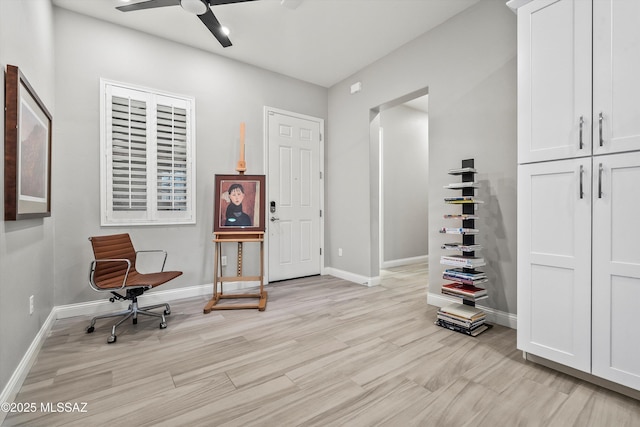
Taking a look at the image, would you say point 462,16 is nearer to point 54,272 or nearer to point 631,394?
point 631,394

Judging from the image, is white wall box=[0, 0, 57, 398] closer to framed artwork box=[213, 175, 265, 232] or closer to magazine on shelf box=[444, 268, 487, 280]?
framed artwork box=[213, 175, 265, 232]

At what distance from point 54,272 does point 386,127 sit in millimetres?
5396

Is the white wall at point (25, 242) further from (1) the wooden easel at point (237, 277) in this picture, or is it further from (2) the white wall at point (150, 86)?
(1) the wooden easel at point (237, 277)

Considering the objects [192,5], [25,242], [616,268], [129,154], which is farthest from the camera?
[129,154]

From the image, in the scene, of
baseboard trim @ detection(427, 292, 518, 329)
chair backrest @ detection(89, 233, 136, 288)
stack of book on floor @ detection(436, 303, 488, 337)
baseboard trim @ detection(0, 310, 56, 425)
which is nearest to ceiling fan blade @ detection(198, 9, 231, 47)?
chair backrest @ detection(89, 233, 136, 288)

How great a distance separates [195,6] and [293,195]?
2667 millimetres

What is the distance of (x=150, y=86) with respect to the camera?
3.49 m

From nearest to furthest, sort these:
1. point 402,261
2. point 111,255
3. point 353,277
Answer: point 111,255 → point 353,277 → point 402,261

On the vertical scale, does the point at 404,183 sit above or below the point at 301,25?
below

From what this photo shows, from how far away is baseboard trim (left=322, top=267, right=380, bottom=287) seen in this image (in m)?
4.27

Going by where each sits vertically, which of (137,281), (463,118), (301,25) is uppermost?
(301,25)

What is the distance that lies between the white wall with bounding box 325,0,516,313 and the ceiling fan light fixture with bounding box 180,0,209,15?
2410 millimetres

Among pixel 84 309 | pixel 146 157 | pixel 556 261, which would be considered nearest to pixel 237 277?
pixel 84 309

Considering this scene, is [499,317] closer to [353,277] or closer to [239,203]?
[353,277]
